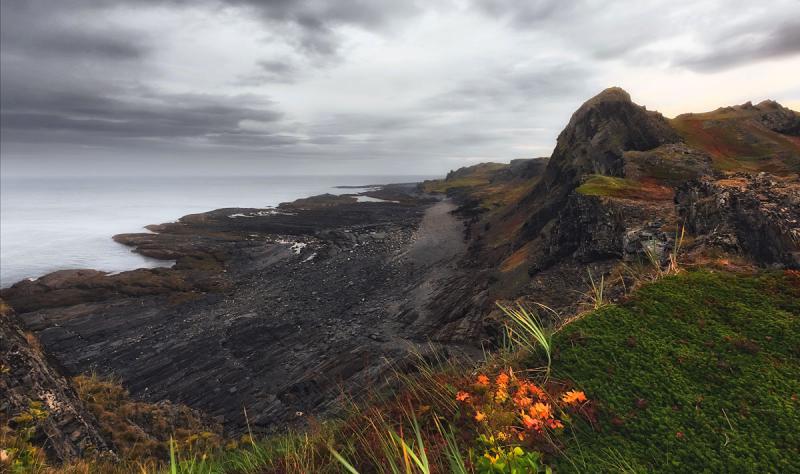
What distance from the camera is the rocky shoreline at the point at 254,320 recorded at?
21609 millimetres

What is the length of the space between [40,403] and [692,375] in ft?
49.5

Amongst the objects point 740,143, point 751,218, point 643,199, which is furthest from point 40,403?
point 740,143

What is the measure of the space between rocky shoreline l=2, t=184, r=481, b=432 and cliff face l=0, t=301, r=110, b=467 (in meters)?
4.00

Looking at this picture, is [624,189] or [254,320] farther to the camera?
[254,320]

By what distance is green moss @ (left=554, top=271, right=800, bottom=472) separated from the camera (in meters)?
4.20

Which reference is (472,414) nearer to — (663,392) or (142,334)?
(663,392)

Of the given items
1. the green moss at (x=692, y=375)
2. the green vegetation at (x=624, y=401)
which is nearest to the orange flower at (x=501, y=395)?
the green vegetation at (x=624, y=401)

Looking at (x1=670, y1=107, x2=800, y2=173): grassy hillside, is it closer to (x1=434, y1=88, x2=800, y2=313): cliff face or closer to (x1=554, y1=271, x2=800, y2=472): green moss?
(x1=434, y1=88, x2=800, y2=313): cliff face

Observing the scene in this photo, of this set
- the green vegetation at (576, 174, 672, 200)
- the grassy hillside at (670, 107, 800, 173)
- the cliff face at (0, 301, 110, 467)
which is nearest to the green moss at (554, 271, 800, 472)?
the cliff face at (0, 301, 110, 467)

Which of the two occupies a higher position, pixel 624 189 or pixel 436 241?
pixel 624 189

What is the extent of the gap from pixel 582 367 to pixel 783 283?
478cm

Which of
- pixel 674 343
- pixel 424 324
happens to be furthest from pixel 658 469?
pixel 424 324

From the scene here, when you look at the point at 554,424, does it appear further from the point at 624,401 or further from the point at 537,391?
the point at 624,401

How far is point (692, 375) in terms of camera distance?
526cm
